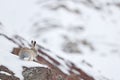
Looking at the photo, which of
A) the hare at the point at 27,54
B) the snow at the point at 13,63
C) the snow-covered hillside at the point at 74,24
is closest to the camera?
the snow at the point at 13,63

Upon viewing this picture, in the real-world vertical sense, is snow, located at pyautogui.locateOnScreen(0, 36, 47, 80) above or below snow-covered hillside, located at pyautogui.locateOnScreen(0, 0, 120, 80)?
below

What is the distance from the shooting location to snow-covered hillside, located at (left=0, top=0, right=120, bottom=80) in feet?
219

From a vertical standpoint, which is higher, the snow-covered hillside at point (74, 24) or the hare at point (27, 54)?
the snow-covered hillside at point (74, 24)

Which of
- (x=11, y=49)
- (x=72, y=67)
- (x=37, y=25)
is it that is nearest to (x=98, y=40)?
(x=37, y=25)

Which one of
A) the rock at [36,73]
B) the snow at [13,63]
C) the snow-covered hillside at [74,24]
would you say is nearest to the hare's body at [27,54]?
the snow at [13,63]

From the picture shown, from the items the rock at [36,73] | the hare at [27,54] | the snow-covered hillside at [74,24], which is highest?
the snow-covered hillside at [74,24]

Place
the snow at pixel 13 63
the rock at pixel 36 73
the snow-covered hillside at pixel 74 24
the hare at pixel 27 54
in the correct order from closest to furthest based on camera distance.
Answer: the rock at pixel 36 73 < the snow at pixel 13 63 < the hare at pixel 27 54 < the snow-covered hillside at pixel 74 24

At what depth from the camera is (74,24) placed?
8106 cm

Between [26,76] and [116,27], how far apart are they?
68.0 meters

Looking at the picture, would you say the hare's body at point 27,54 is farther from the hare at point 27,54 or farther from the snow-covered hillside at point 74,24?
the snow-covered hillside at point 74,24

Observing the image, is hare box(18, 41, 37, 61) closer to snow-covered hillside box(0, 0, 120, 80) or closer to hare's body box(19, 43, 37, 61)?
hare's body box(19, 43, 37, 61)

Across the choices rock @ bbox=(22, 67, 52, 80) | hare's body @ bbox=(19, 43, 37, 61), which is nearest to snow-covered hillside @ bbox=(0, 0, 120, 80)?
hare's body @ bbox=(19, 43, 37, 61)

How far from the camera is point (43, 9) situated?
8631 cm

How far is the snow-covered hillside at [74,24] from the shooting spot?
219 ft
